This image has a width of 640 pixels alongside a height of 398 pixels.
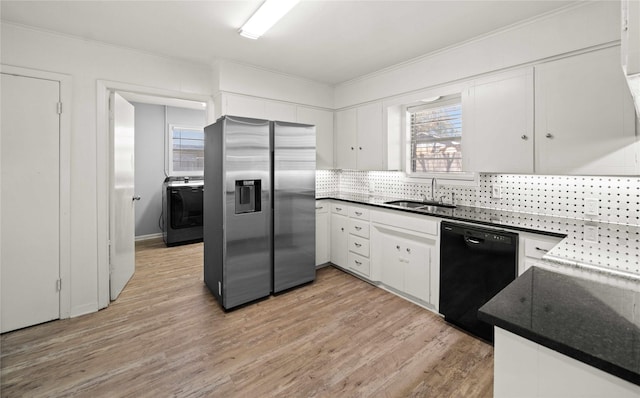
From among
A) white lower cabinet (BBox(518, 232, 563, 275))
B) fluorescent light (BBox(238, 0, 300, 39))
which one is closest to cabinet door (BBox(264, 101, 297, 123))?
fluorescent light (BBox(238, 0, 300, 39))

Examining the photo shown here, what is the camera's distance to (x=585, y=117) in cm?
208

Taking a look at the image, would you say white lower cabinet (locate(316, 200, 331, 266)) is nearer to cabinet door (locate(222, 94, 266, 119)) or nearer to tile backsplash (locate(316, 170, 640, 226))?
tile backsplash (locate(316, 170, 640, 226))

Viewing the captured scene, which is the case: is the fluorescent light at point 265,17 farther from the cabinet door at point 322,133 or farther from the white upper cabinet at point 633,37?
the white upper cabinet at point 633,37

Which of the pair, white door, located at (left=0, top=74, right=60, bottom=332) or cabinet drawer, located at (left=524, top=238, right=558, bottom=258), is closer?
cabinet drawer, located at (left=524, top=238, right=558, bottom=258)

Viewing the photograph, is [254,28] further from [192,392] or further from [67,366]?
[67,366]

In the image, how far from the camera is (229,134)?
2707 millimetres

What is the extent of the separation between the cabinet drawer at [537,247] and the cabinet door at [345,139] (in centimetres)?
233

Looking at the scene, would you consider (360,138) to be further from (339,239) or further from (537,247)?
(537,247)

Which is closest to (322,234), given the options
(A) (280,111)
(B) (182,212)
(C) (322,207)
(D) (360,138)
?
(C) (322,207)

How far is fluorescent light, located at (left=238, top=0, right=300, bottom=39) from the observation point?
2126 millimetres

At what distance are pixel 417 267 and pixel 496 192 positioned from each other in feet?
3.40

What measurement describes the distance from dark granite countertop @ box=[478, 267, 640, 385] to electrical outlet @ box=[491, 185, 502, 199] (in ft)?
5.99

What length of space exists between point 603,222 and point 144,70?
4324mm

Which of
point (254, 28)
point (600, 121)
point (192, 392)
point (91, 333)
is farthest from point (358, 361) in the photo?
point (254, 28)
